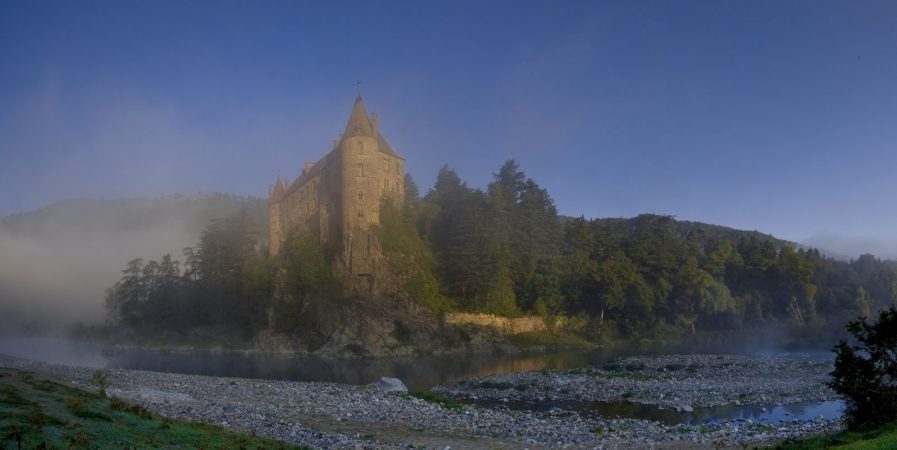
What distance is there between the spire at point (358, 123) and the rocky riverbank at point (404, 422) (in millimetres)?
48289

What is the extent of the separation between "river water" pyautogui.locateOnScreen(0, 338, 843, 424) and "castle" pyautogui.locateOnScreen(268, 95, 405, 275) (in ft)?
55.3

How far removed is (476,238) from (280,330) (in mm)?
28524

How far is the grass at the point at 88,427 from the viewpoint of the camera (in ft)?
37.8

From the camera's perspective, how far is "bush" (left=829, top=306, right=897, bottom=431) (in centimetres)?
1413

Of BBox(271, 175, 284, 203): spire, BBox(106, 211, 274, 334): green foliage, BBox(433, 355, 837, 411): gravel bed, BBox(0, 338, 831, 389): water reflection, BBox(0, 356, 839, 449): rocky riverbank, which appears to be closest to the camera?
BBox(0, 356, 839, 449): rocky riverbank

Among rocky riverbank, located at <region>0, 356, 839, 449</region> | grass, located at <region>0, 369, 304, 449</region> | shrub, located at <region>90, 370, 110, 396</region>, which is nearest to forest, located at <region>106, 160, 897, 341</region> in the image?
shrub, located at <region>90, 370, 110, 396</region>

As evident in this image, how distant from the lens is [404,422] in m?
22.2

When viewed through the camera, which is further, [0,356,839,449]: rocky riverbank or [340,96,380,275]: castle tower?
[340,96,380,275]: castle tower

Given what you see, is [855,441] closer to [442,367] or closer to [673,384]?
[673,384]

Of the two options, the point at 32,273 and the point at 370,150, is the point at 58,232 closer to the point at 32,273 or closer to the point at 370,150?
the point at 32,273

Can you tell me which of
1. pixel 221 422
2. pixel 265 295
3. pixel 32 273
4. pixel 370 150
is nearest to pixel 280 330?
pixel 265 295

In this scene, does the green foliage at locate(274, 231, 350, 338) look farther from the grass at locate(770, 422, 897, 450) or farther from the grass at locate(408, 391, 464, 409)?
the grass at locate(770, 422, 897, 450)

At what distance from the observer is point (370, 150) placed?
246 feet

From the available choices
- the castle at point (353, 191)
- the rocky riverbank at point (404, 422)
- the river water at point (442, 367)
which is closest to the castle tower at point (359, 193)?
the castle at point (353, 191)
